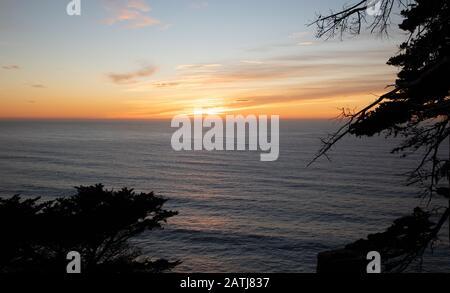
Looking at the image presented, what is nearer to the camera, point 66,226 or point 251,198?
point 66,226

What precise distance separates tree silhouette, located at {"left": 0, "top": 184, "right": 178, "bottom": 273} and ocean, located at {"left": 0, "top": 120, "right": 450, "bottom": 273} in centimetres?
1996

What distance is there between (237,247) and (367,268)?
33.0 meters

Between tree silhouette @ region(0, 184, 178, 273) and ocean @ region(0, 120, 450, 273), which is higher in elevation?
tree silhouette @ region(0, 184, 178, 273)

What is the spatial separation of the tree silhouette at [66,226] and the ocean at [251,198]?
65.5ft

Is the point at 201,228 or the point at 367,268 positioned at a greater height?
the point at 367,268

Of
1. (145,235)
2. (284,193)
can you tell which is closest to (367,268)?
(145,235)

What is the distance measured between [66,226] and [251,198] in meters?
45.9

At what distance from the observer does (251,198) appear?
56938mm

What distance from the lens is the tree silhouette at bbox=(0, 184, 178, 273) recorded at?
11508 millimetres

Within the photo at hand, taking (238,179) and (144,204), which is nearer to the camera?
(144,204)

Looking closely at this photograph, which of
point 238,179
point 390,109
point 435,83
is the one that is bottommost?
point 238,179
